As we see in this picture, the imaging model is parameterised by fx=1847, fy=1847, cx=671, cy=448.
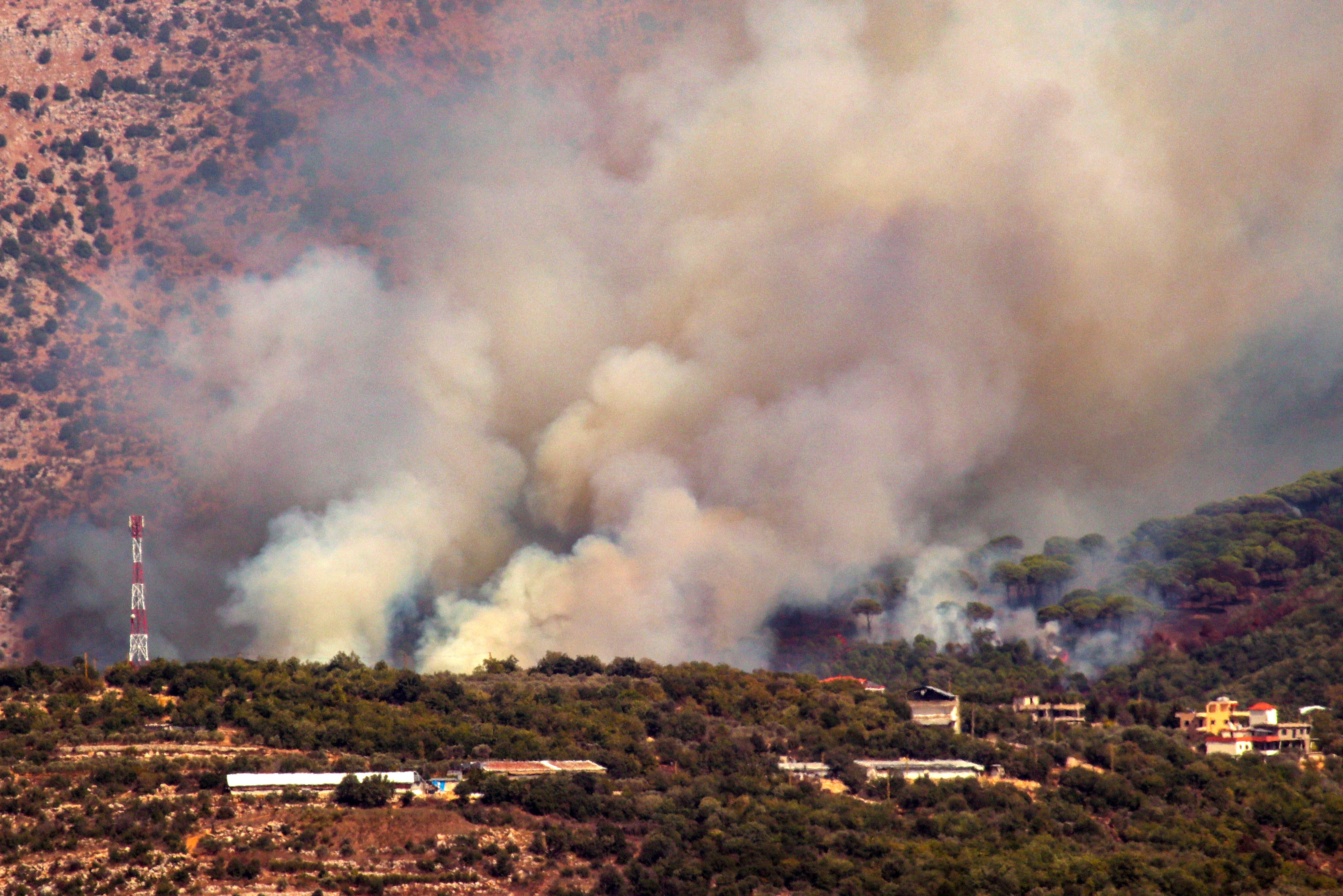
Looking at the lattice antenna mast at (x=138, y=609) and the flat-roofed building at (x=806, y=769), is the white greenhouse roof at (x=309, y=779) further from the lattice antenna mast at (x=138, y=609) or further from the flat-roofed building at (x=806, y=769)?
the lattice antenna mast at (x=138, y=609)

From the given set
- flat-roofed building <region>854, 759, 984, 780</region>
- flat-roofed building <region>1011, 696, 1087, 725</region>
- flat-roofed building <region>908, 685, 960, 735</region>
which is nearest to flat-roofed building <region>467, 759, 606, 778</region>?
flat-roofed building <region>854, 759, 984, 780</region>

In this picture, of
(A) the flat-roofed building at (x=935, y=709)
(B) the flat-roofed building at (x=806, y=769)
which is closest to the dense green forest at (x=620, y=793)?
(B) the flat-roofed building at (x=806, y=769)

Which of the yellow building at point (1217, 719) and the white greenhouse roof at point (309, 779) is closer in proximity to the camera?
the white greenhouse roof at point (309, 779)

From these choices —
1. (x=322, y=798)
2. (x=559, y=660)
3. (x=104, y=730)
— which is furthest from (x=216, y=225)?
(x=322, y=798)

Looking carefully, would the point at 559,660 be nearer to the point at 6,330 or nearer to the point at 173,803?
the point at 173,803

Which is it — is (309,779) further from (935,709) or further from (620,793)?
(935,709)

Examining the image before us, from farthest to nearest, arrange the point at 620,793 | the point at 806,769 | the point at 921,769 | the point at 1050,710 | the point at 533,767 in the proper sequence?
the point at 1050,710
the point at 921,769
the point at 806,769
the point at 533,767
the point at 620,793

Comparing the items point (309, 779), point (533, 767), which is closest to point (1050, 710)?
point (533, 767)
